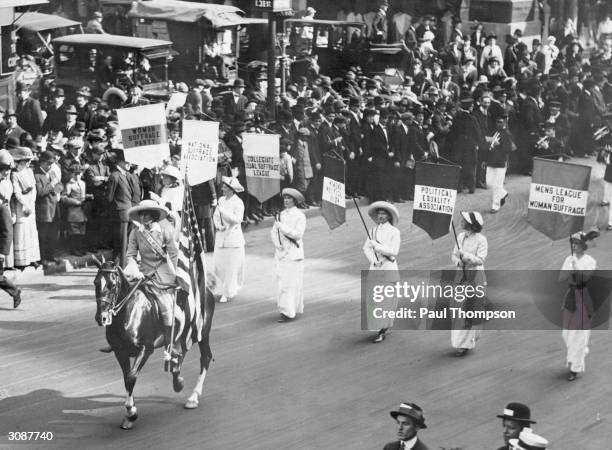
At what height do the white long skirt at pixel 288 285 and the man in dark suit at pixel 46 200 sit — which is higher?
the man in dark suit at pixel 46 200

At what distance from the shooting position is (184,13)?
1161 inches

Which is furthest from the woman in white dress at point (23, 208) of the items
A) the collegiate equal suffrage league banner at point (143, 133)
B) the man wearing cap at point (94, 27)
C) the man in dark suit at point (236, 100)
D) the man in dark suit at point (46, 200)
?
the man wearing cap at point (94, 27)

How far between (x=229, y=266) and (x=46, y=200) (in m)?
2.75

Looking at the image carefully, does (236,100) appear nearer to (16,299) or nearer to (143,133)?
(143,133)

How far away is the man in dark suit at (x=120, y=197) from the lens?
18438 mm

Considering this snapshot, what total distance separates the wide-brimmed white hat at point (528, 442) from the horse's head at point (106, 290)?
14.4 ft

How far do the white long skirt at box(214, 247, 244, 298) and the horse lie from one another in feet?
11.9

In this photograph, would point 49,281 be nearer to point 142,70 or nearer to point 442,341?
point 442,341

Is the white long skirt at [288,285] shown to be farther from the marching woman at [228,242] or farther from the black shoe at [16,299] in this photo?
the black shoe at [16,299]

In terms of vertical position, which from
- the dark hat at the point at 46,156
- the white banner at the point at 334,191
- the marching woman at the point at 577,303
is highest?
the dark hat at the point at 46,156

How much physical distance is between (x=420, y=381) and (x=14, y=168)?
21.4 feet

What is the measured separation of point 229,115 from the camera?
23.5 m

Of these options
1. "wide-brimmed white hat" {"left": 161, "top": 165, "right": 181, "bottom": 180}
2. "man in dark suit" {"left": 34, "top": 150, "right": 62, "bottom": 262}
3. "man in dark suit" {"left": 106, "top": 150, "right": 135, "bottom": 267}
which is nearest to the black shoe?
"man in dark suit" {"left": 34, "top": 150, "right": 62, "bottom": 262}

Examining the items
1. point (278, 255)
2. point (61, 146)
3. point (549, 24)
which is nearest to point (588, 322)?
point (278, 255)
